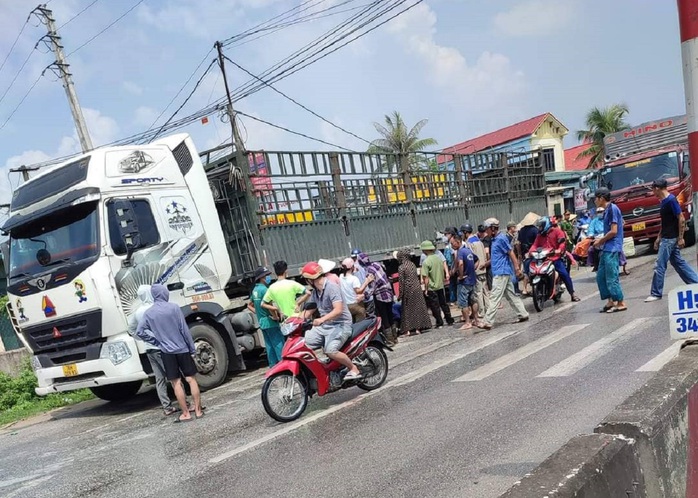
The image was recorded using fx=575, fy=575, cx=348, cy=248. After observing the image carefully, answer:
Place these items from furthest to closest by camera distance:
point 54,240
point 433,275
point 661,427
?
point 433,275, point 54,240, point 661,427

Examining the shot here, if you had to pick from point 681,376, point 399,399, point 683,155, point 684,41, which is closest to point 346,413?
point 399,399

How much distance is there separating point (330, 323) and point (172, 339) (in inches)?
75.0

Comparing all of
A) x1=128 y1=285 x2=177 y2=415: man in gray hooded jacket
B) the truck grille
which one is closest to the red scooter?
x1=128 y1=285 x2=177 y2=415: man in gray hooded jacket

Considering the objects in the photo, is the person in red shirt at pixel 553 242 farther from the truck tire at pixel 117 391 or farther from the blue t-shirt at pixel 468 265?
the truck tire at pixel 117 391

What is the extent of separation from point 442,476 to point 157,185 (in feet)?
19.4

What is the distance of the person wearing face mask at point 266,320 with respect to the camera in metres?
8.33

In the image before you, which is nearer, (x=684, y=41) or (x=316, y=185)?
(x=684, y=41)

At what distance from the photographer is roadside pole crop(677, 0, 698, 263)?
267cm

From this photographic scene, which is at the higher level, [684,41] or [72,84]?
[72,84]

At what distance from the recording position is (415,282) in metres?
10.2

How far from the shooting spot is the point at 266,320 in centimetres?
835

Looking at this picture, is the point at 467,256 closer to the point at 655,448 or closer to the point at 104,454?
the point at 104,454

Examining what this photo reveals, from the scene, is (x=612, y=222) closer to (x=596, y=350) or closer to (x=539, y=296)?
(x=539, y=296)

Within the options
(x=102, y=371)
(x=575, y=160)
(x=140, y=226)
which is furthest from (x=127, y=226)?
(x=575, y=160)
